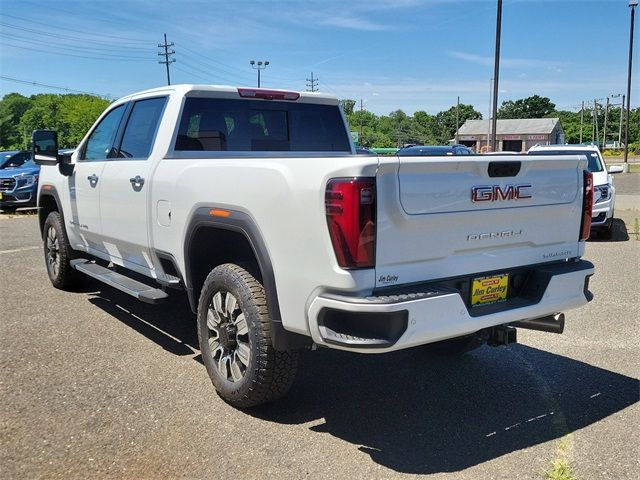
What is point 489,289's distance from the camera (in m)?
3.41

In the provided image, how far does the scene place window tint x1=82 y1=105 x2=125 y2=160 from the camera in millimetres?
5473

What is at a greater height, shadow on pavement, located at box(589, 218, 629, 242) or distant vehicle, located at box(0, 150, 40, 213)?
distant vehicle, located at box(0, 150, 40, 213)

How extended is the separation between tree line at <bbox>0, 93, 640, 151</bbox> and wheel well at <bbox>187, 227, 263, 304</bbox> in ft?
297

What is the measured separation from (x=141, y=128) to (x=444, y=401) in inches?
129

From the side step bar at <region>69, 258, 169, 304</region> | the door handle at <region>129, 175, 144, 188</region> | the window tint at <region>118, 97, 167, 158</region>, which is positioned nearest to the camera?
the side step bar at <region>69, 258, 169, 304</region>

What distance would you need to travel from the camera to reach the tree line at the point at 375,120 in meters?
107

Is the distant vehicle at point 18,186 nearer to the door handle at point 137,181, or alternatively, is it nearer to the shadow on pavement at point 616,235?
the door handle at point 137,181

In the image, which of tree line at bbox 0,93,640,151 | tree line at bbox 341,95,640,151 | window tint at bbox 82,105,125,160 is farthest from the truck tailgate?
tree line at bbox 341,95,640,151

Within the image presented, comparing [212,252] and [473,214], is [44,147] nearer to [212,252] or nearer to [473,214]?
[212,252]

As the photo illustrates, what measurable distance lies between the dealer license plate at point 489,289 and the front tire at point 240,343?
1.10 metres

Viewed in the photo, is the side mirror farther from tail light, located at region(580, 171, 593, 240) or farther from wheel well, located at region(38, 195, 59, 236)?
tail light, located at region(580, 171, 593, 240)

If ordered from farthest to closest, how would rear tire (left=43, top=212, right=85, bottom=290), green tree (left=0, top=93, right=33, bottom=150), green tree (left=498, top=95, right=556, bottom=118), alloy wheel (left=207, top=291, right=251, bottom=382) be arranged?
1. green tree (left=498, top=95, right=556, bottom=118)
2. green tree (left=0, top=93, right=33, bottom=150)
3. rear tire (left=43, top=212, right=85, bottom=290)
4. alloy wheel (left=207, top=291, right=251, bottom=382)

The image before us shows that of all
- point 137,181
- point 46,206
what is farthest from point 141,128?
point 46,206

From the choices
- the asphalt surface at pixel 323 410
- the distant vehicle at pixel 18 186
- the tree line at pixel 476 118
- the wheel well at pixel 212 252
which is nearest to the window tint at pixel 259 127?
the wheel well at pixel 212 252
